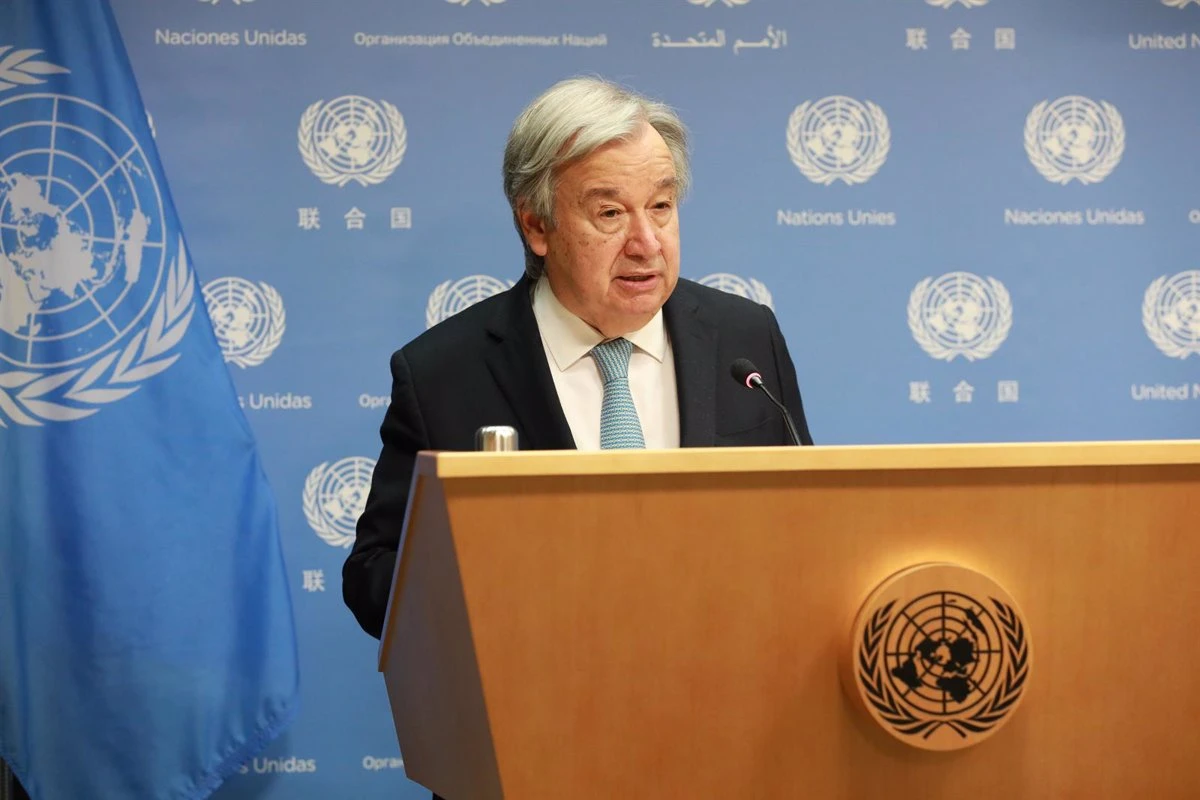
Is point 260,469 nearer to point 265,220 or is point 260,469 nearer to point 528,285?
point 265,220

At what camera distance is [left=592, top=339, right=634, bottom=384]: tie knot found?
2.25m

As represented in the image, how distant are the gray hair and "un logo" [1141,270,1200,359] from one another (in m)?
1.92

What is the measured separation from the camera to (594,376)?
89.7 inches

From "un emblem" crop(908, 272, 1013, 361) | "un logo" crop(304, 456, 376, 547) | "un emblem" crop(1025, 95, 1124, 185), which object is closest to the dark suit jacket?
"un logo" crop(304, 456, 376, 547)

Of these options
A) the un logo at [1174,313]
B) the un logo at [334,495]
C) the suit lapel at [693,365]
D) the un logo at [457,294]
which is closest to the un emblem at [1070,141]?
the un logo at [1174,313]

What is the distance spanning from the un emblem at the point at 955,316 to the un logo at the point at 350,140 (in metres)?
1.53

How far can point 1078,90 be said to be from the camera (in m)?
3.67

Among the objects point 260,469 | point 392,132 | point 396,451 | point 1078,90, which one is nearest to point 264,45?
point 392,132

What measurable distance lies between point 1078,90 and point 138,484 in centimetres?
282

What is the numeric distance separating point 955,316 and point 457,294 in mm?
1414

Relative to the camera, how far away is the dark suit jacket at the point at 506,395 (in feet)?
7.09

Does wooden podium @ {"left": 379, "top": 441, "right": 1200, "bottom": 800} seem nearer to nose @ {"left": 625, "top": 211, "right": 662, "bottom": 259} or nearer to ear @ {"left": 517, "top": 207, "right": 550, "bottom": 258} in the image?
nose @ {"left": 625, "top": 211, "right": 662, "bottom": 259}

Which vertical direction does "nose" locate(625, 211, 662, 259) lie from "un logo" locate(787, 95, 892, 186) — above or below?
below

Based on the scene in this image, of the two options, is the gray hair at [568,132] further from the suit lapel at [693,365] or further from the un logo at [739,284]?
the un logo at [739,284]
